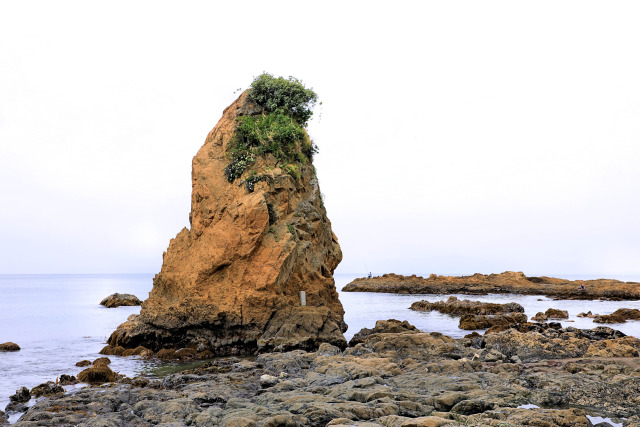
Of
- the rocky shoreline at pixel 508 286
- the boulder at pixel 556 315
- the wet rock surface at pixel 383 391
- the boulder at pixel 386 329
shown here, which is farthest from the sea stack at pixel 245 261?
the rocky shoreline at pixel 508 286

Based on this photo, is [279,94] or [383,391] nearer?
[383,391]

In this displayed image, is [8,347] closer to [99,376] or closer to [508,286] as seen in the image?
[99,376]

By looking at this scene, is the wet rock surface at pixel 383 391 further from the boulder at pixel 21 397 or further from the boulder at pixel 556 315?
the boulder at pixel 556 315

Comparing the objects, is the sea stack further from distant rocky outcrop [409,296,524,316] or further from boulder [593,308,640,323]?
boulder [593,308,640,323]

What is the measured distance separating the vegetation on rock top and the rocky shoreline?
53223mm

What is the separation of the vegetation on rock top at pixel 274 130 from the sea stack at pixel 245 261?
0.21ft

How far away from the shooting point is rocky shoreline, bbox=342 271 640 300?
61.5m

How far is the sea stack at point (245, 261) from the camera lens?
62.4 ft

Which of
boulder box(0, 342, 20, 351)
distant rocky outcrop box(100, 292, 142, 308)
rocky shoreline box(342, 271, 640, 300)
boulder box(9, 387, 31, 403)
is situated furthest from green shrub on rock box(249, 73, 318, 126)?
rocky shoreline box(342, 271, 640, 300)

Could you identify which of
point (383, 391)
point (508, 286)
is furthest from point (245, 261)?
point (508, 286)

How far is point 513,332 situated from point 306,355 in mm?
8528

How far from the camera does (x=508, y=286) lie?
7256 centimetres

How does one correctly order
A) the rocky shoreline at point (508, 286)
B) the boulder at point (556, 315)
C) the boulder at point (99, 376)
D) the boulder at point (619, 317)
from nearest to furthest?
1. the boulder at point (99, 376)
2. the boulder at point (619, 317)
3. the boulder at point (556, 315)
4. the rocky shoreline at point (508, 286)

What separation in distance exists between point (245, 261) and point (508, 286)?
64108 millimetres
